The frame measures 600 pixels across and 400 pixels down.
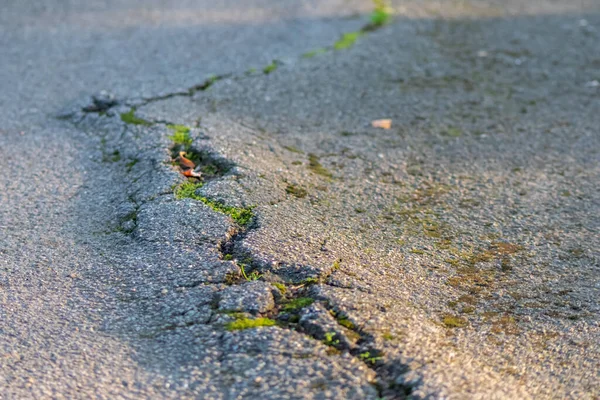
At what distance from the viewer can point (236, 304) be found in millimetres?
→ 2701

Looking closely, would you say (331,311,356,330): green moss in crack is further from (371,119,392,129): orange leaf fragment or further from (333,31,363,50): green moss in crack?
(333,31,363,50): green moss in crack

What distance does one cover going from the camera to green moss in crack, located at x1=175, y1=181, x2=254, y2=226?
3320 millimetres

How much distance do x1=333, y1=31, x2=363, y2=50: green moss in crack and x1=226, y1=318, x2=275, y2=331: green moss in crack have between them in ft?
12.4

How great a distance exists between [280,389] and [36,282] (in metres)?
1.34

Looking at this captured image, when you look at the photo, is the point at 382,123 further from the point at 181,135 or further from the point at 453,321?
the point at 453,321

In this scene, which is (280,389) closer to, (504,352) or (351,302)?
(351,302)

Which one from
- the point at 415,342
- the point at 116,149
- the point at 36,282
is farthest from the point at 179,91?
the point at 415,342

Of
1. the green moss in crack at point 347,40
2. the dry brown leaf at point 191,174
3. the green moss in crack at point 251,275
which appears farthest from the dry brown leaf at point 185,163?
the green moss in crack at point 347,40

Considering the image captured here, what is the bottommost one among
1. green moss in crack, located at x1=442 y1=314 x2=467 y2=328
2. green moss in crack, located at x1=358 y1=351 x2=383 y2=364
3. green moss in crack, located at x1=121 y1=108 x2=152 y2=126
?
green moss in crack, located at x1=442 y1=314 x2=467 y2=328

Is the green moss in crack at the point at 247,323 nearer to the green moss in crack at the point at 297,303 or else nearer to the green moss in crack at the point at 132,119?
the green moss in crack at the point at 297,303

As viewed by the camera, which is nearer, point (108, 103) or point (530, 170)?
point (530, 170)

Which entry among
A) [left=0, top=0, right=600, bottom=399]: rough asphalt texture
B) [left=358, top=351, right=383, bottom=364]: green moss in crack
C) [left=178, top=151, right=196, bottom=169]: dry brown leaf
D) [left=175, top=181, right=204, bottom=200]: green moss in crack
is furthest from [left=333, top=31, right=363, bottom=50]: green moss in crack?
[left=358, top=351, right=383, bottom=364]: green moss in crack

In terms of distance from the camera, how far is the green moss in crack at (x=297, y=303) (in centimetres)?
270

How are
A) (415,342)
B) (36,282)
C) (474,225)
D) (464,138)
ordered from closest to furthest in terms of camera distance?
(415,342)
(36,282)
(474,225)
(464,138)
